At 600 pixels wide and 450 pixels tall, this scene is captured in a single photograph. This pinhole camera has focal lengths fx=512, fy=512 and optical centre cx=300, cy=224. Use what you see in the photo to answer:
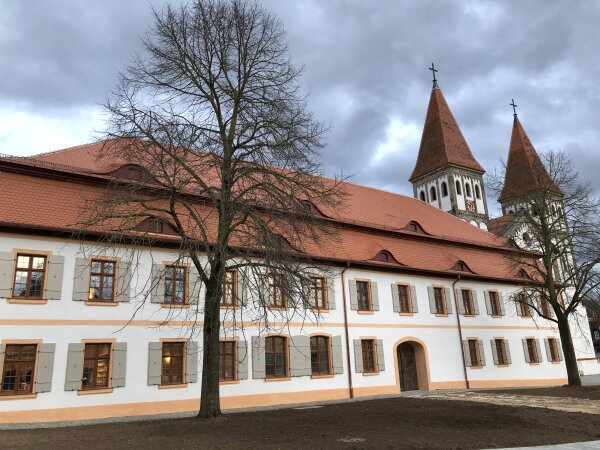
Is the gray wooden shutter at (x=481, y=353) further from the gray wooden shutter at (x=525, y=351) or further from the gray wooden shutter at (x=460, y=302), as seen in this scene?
the gray wooden shutter at (x=525, y=351)

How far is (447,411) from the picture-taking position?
12727mm

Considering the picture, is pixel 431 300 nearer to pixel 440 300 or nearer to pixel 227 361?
pixel 440 300

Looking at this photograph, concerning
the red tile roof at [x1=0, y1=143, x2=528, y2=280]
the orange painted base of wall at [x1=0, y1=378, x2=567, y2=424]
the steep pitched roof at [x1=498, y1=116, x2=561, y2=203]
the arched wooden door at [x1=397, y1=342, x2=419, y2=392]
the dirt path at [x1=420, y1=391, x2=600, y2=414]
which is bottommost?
the dirt path at [x1=420, y1=391, x2=600, y2=414]

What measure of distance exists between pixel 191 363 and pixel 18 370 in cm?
492

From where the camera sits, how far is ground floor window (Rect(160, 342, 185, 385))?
16.1 meters

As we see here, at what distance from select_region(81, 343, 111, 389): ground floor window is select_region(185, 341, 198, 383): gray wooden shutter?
2421 mm

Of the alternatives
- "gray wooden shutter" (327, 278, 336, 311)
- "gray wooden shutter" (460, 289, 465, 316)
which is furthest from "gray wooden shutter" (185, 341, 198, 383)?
"gray wooden shutter" (460, 289, 465, 316)

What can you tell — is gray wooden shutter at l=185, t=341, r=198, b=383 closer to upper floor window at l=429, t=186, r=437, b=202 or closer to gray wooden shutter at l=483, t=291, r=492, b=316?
gray wooden shutter at l=483, t=291, r=492, b=316

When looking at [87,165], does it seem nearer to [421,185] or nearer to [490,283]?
[490,283]

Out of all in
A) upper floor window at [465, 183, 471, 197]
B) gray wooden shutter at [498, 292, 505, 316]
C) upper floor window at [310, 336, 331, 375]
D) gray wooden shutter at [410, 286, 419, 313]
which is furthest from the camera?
upper floor window at [465, 183, 471, 197]

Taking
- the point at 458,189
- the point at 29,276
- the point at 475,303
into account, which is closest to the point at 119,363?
the point at 29,276

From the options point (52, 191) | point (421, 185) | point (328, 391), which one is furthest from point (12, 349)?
point (421, 185)

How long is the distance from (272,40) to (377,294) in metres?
12.0

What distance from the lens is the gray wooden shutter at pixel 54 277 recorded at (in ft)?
48.1
